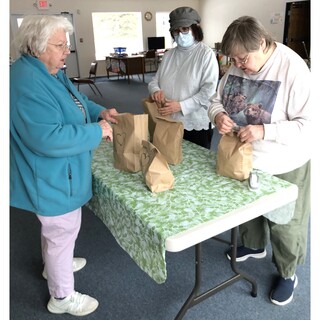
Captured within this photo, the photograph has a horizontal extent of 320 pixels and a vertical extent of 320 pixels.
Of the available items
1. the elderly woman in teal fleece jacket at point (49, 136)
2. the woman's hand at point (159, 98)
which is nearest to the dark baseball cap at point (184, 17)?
the woman's hand at point (159, 98)

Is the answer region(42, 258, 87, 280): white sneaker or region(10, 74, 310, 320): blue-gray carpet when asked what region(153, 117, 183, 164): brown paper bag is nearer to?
region(10, 74, 310, 320): blue-gray carpet

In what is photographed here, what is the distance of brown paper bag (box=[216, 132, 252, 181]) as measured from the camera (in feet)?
4.23

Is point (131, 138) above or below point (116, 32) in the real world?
below

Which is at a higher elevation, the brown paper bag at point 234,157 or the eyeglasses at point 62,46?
the eyeglasses at point 62,46

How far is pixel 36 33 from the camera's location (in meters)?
1.19

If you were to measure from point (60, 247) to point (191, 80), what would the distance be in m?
1.16

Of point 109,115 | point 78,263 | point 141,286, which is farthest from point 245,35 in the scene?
point 78,263

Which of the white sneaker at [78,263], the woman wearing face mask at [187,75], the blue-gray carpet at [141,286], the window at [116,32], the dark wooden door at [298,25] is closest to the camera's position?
the blue-gray carpet at [141,286]

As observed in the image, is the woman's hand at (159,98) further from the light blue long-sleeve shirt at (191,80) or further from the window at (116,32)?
the window at (116,32)

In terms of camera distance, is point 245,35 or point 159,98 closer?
point 245,35

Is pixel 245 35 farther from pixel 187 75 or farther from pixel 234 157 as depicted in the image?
pixel 187 75

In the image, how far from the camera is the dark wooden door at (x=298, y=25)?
805cm

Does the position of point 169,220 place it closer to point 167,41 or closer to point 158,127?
point 158,127

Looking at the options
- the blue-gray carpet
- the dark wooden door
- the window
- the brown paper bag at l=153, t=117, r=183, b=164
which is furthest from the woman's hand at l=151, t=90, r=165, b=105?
the window
